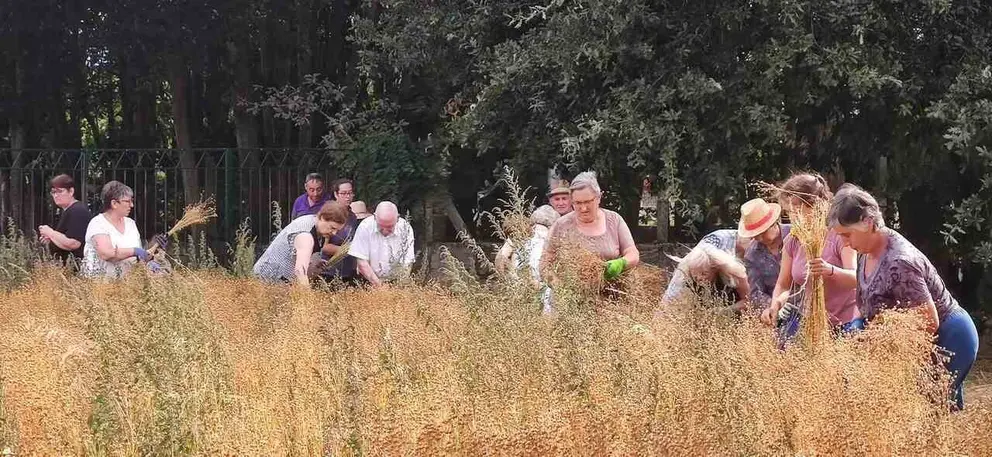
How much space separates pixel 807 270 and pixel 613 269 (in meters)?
1.75

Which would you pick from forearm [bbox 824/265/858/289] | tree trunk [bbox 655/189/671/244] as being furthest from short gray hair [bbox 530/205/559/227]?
tree trunk [bbox 655/189/671/244]

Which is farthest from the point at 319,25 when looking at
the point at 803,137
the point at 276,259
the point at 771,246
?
the point at 771,246

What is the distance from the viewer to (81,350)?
6309 millimetres

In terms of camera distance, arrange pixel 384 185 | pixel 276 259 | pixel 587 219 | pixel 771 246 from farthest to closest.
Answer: pixel 384 185 → pixel 276 259 → pixel 587 219 → pixel 771 246

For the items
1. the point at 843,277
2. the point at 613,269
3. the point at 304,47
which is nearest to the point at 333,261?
the point at 613,269

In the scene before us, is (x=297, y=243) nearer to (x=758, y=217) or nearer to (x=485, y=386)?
(x=758, y=217)

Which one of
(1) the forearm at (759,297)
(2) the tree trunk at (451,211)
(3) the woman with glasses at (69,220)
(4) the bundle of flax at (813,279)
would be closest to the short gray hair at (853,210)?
(4) the bundle of flax at (813,279)

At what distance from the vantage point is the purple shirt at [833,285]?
6.23 metres

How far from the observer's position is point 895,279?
546cm

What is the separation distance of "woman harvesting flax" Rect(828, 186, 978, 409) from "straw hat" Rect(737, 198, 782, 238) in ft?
3.32

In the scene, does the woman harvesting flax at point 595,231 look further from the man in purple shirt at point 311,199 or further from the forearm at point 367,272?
the man in purple shirt at point 311,199

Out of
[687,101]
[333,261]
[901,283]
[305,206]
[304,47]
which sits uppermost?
[304,47]

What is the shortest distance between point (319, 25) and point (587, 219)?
9347 mm

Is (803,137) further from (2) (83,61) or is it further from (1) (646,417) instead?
(2) (83,61)
